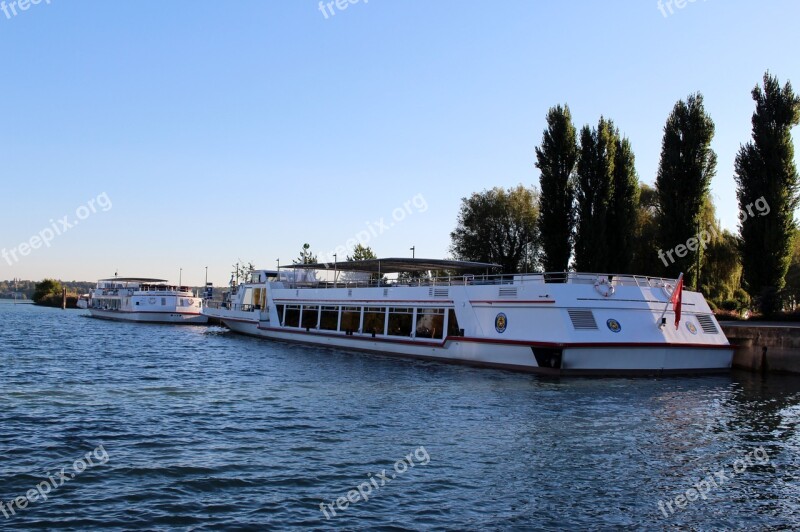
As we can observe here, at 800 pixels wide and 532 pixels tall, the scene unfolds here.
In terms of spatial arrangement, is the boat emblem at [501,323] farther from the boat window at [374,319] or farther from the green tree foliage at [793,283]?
the green tree foliage at [793,283]

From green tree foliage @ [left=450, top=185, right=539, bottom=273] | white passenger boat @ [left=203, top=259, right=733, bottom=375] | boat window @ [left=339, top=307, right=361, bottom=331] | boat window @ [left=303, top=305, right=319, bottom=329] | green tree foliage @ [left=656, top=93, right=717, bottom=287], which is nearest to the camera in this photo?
white passenger boat @ [left=203, top=259, right=733, bottom=375]

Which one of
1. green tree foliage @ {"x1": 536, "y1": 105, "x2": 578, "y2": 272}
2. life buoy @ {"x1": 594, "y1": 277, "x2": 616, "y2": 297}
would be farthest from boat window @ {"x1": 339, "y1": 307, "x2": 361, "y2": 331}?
green tree foliage @ {"x1": 536, "y1": 105, "x2": 578, "y2": 272}

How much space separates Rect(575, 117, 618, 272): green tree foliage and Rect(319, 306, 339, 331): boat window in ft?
70.4

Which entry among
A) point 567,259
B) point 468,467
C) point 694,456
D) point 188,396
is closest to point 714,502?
point 694,456

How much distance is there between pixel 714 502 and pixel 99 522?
10.3 m

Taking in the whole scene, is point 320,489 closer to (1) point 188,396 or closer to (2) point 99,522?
(2) point 99,522

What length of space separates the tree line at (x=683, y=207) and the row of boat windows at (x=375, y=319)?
20.5 metres

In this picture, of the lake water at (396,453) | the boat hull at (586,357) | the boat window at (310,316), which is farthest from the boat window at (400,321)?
the lake water at (396,453)

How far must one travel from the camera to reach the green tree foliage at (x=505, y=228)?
68625mm

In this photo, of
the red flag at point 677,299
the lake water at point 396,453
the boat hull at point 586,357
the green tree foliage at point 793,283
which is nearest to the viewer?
the lake water at point 396,453

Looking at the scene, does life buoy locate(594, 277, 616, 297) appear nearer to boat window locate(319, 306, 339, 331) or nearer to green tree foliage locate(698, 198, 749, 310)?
boat window locate(319, 306, 339, 331)

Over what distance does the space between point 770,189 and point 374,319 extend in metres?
27.1

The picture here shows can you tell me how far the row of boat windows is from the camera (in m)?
35.3

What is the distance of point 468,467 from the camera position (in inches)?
557
